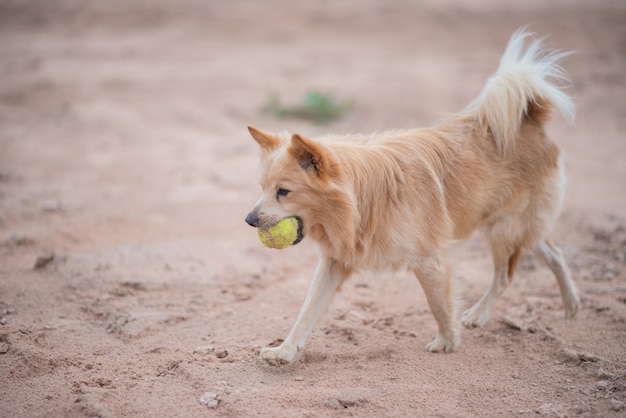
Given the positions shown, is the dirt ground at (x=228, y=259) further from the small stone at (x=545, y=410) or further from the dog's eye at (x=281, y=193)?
the dog's eye at (x=281, y=193)

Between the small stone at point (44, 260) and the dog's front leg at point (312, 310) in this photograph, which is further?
the small stone at point (44, 260)

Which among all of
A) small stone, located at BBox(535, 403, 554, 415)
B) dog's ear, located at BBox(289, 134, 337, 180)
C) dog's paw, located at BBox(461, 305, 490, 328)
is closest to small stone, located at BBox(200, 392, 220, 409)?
dog's ear, located at BBox(289, 134, 337, 180)

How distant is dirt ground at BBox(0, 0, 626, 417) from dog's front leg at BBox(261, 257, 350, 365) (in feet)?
0.42

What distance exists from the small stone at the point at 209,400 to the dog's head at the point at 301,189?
3.92 feet

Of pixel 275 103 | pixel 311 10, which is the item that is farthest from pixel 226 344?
pixel 311 10

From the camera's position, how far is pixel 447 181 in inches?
182

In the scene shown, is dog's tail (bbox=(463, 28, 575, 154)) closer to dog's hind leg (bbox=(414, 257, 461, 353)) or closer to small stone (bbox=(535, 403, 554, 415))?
dog's hind leg (bbox=(414, 257, 461, 353))

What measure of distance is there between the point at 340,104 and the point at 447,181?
6.77 metres

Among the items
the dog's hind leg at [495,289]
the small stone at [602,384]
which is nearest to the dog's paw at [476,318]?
the dog's hind leg at [495,289]

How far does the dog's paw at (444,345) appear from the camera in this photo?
4.63 metres

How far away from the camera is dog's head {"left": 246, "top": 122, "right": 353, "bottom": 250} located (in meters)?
4.02

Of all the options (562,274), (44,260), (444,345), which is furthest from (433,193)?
(44,260)

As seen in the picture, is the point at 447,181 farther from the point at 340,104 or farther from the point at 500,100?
the point at 340,104

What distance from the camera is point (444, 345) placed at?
4.65 metres
